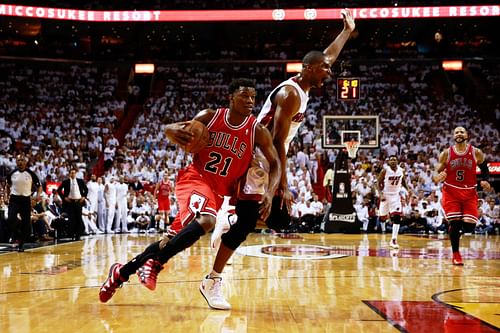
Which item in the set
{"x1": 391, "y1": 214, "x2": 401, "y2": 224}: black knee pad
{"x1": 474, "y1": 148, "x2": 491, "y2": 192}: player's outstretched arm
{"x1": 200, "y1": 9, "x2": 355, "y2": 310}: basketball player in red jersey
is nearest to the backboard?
{"x1": 391, "y1": 214, "x2": 401, "y2": 224}: black knee pad

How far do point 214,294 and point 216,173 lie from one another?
868 mm

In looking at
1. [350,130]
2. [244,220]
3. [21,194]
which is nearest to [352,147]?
[350,130]

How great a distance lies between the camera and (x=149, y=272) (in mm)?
4023

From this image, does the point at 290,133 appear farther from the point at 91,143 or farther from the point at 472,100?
the point at 472,100

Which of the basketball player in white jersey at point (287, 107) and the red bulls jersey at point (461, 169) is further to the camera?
the red bulls jersey at point (461, 169)

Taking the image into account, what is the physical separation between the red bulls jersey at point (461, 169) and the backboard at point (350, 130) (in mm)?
7557

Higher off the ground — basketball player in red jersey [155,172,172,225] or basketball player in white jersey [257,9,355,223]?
basketball player in white jersey [257,9,355,223]

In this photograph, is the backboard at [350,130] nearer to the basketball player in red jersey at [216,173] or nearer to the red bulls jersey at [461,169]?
the red bulls jersey at [461,169]

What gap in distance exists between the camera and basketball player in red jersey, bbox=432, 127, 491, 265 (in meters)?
7.69

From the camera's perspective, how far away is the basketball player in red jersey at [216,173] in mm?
4145

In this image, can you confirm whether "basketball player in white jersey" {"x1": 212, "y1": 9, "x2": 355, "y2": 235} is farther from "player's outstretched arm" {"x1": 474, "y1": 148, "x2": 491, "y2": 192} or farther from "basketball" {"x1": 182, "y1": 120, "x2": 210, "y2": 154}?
"player's outstretched arm" {"x1": 474, "y1": 148, "x2": 491, "y2": 192}

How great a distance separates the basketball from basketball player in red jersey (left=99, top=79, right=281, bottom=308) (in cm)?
7

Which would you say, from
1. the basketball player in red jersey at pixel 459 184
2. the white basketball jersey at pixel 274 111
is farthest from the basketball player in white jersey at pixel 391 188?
the white basketball jersey at pixel 274 111

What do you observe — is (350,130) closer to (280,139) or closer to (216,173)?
(280,139)
